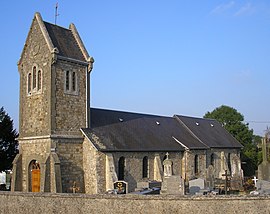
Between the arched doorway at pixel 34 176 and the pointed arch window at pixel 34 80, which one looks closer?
the arched doorway at pixel 34 176

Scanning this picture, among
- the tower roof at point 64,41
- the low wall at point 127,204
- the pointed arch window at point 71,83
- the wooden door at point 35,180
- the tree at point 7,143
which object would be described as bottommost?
the low wall at point 127,204

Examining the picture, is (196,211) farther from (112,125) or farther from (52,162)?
(112,125)

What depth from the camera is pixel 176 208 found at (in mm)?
13891

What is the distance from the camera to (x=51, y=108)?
74.5 feet

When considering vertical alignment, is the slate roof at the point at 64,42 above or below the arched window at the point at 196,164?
above

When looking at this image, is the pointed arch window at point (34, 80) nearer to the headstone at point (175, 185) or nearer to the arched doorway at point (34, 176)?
the arched doorway at point (34, 176)

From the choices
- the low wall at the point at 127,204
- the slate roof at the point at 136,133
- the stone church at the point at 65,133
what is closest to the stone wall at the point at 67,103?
the stone church at the point at 65,133

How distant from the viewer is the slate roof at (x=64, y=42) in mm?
24234

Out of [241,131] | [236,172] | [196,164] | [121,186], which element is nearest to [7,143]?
[121,186]

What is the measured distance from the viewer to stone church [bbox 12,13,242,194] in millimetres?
22781

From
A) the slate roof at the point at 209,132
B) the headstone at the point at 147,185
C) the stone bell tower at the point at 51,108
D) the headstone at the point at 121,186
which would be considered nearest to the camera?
the headstone at the point at 121,186

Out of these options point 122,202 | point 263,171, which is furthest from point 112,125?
point 122,202

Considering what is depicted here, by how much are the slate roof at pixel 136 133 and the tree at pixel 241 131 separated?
1740 cm

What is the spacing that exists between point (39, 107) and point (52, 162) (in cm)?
406
